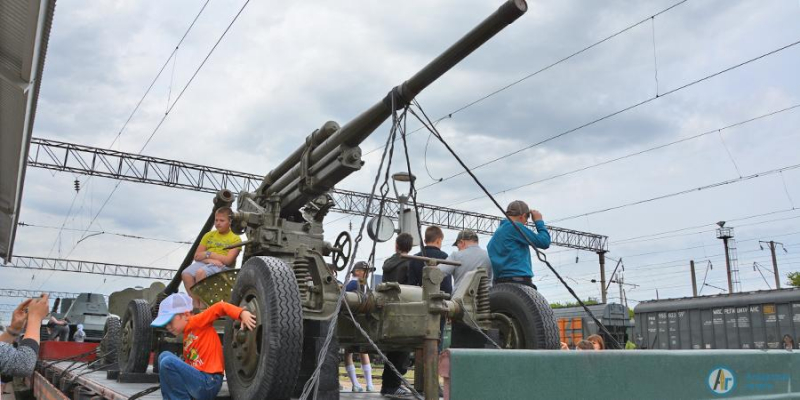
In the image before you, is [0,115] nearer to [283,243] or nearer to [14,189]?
[14,189]

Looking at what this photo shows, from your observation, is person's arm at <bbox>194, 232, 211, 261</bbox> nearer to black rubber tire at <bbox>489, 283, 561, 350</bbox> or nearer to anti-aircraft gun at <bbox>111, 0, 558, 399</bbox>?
anti-aircraft gun at <bbox>111, 0, 558, 399</bbox>

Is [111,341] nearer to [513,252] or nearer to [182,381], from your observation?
[182,381]

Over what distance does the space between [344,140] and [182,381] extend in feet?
6.95

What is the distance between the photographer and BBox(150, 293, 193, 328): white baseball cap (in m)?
4.37

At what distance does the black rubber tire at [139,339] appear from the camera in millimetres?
6633

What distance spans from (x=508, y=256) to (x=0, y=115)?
981 centimetres

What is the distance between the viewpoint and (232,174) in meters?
27.6

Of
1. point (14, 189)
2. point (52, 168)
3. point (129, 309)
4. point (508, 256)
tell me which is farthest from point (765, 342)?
point (52, 168)

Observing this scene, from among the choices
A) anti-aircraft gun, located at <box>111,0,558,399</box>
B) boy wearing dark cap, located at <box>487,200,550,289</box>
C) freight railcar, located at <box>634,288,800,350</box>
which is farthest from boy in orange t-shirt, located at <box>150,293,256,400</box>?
freight railcar, located at <box>634,288,800,350</box>

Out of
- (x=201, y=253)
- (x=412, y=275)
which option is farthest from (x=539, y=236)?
(x=201, y=253)

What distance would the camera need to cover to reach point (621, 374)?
2434 millimetres

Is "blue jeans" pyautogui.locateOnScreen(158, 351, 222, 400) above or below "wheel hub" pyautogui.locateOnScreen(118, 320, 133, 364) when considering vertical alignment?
below
